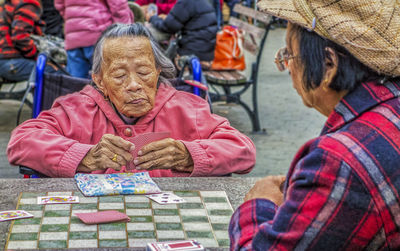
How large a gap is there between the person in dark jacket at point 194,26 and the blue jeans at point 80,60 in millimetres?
1082

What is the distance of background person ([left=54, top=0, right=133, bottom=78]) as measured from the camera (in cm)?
572

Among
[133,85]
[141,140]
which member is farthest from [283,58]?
[133,85]

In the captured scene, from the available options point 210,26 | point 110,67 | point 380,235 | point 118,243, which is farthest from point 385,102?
point 210,26

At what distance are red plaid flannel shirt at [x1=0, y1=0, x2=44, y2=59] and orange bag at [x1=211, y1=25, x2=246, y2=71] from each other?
79.1 inches

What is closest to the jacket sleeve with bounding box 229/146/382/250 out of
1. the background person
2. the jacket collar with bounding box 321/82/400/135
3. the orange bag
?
the jacket collar with bounding box 321/82/400/135

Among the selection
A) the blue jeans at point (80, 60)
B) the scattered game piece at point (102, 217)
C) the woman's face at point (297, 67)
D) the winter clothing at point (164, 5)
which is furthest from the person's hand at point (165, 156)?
the winter clothing at point (164, 5)

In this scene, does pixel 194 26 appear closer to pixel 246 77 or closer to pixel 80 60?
pixel 246 77

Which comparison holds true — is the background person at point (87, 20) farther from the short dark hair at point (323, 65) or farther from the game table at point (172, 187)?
the short dark hair at point (323, 65)

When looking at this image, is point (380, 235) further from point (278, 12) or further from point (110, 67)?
point (110, 67)

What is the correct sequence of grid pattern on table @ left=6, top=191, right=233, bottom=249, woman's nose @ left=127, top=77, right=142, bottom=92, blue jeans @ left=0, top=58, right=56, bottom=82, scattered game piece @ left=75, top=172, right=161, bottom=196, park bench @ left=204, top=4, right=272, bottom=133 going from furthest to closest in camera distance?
park bench @ left=204, top=4, right=272, bottom=133 → blue jeans @ left=0, top=58, right=56, bottom=82 → woman's nose @ left=127, top=77, right=142, bottom=92 → scattered game piece @ left=75, top=172, right=161, bottom=196 → grid pattern on table @ left=6, top=191, right=233, bottom=249

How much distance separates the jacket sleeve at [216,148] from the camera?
263 cm

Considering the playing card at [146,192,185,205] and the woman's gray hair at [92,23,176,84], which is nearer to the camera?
the playing card at [146,192,185,205]

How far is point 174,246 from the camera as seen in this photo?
5.35 feet

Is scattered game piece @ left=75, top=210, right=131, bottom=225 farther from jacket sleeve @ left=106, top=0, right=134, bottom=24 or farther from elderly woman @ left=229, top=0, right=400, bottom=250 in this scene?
jacket sleeve @ left=106, top=0, right=134, bottom=24
